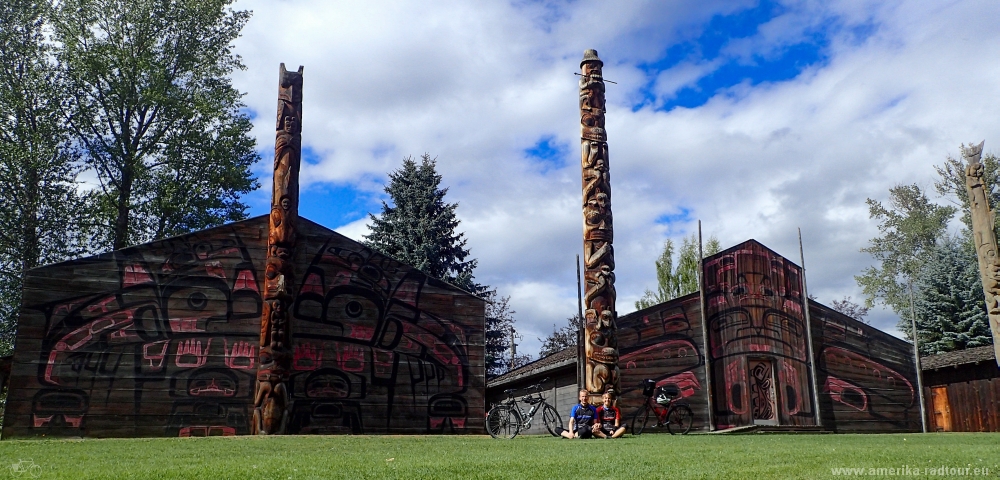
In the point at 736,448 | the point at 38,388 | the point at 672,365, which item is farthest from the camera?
the point at 672,365

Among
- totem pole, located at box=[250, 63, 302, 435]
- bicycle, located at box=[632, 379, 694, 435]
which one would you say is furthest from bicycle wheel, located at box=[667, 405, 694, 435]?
totem pole, located at box=[250, 63, 302, 435]

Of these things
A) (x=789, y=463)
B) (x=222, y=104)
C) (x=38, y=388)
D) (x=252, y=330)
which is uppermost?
(x=222, y=104)

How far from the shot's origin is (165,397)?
51.5ft

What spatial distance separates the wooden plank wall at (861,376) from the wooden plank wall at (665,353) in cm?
390

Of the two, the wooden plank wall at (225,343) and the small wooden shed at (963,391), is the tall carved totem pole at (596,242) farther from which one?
the small wooden shed at (963,391)

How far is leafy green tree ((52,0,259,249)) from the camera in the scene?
25469mm

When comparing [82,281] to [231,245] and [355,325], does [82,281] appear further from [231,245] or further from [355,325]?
[355,325]

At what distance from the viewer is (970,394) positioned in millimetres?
24500

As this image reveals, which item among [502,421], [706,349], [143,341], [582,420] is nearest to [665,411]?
[582,420]

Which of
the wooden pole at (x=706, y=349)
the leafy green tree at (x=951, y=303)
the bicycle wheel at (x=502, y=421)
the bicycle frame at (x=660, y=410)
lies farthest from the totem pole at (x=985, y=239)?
the leafy green tree at (x=951, y=303)

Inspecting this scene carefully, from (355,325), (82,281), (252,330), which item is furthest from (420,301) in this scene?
(82,281)

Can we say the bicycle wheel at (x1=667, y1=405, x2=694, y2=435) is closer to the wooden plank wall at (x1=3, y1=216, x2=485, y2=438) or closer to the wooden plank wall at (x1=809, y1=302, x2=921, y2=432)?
the wooden plank wall at (x1=3, y1=216, x2=485, y2=438)

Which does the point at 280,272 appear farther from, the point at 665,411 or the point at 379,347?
the point at 665,411

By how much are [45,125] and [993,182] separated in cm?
3813
